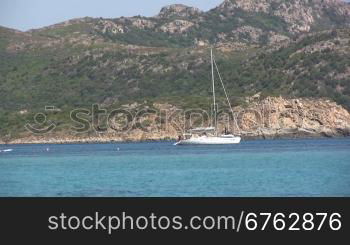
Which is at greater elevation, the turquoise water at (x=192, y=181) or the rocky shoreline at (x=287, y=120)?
the turquoise water at (x=192, y=181)

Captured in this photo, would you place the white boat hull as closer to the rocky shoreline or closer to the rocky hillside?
the rocky shoreline

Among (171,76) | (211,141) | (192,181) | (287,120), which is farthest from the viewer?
(171,76)

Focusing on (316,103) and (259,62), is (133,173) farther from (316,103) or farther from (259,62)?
(259,62)

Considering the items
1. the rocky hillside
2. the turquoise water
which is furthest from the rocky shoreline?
the turquoise water

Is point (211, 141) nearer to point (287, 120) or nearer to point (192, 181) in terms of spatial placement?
point (287, 120)

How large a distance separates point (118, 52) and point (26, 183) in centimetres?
15653

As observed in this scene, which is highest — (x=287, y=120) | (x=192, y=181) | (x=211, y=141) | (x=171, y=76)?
(x=171, y=76)

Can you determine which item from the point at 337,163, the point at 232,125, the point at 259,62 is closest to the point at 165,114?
the point at 232,125

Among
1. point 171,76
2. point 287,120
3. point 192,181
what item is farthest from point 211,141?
point 171,76

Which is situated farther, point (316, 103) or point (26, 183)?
point (316, 103)

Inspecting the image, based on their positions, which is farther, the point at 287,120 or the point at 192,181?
the point at 287,120

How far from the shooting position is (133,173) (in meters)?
48.2

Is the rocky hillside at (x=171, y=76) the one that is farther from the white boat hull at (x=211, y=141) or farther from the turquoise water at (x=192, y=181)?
the turquoise water at (x=192, y=181)

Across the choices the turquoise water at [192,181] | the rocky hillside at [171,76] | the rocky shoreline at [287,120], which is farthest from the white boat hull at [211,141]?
the turquoise water at [192,181]
